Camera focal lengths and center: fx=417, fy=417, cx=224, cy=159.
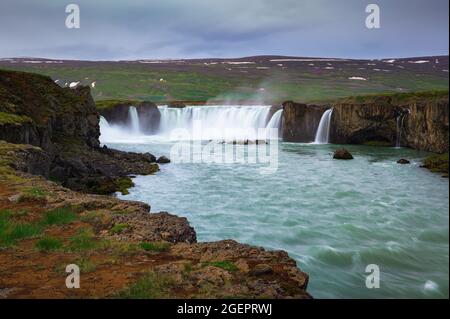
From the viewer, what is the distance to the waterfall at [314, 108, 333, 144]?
243 feet

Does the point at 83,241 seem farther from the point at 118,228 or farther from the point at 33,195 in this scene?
the point at 33,195

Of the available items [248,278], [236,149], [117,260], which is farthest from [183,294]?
[236,149]

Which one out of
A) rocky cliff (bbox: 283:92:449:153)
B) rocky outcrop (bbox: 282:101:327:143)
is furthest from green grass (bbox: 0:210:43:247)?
rocky outcrop (bbox: 282:101:327:143)

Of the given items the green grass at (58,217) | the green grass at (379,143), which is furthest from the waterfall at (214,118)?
the green grass at (58,217)

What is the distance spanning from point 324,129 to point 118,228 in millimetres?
64970

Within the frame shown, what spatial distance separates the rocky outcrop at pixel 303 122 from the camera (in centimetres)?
7588

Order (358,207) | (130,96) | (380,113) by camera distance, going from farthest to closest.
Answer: (130,96)
(380,113)
(358,207)

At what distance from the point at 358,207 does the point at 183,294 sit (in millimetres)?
21466

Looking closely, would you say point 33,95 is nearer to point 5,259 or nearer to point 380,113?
point 5,259

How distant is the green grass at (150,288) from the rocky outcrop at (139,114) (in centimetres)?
8405

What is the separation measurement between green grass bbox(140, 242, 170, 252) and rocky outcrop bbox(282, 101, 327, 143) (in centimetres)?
6594

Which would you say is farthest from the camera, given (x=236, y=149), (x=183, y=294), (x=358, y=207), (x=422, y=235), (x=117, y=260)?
(x=236, y=149)

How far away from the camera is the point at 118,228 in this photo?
1358 cm
